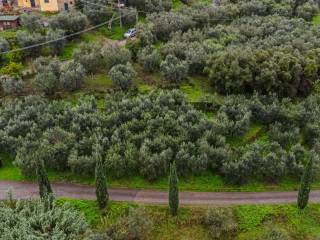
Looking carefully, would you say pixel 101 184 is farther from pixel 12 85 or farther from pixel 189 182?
pixel 12 85

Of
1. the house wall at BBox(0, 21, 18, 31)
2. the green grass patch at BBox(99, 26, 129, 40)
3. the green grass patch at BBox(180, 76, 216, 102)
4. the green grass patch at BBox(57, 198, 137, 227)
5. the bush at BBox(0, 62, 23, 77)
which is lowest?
the green grass patch at BBox(57, 198, 137, 227)

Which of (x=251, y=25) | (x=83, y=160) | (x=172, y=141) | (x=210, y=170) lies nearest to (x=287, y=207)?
(x=210, y=170)

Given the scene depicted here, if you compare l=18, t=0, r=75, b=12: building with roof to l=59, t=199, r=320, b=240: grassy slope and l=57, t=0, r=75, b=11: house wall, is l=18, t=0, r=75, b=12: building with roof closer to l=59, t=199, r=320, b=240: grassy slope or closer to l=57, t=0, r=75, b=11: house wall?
l=57, t=0, r=75, b=11: house wall

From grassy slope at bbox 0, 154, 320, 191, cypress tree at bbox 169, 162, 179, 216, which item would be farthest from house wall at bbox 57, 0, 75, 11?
cypress tree at bbox 169, 162, 179, 216

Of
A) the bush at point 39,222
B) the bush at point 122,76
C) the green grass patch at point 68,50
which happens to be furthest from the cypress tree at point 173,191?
the green grass patch at point 68,50

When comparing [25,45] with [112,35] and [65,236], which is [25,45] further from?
[65,236]

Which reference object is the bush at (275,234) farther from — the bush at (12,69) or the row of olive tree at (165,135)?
the bush at (12,69)
